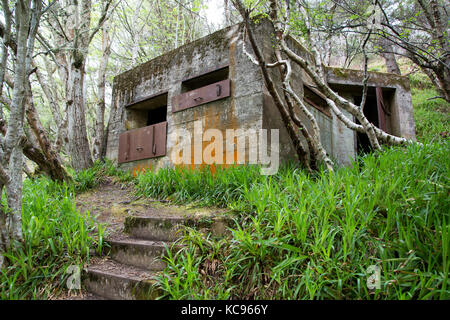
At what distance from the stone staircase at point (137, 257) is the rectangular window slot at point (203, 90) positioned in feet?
8.68

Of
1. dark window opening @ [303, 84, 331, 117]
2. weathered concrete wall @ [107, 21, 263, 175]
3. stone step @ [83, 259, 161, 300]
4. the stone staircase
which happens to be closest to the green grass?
dark window opening @ [303, 84, 331, 117]

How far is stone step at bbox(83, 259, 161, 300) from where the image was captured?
213 centimetres

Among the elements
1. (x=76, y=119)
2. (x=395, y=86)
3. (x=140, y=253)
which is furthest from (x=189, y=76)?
(x=395, y=86)

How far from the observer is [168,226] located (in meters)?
2.97

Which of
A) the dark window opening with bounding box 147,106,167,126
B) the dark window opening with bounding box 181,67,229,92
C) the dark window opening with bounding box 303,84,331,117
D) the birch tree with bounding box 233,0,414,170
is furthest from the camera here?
the dark window opening with bounding box 147,106,167,126

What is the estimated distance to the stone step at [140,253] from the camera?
8.30 ft

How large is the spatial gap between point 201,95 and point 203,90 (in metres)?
0.10

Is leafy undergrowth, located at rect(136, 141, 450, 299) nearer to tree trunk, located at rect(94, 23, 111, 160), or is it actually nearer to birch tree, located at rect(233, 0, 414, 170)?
birch tree, located at rect(233, 0, 414, 170)

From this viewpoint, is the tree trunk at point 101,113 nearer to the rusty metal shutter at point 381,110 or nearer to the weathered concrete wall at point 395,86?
the weathered concrete wall at point 395,86

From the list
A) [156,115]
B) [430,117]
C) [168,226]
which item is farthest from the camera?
[430,117]

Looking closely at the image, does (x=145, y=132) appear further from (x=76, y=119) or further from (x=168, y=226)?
(x=168, y=226)

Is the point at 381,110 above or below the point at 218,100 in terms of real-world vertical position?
above

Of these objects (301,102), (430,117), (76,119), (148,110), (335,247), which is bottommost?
(335,247)

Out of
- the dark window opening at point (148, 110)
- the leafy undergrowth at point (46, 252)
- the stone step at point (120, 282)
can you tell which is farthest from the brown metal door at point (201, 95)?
the stone step at point (120, 282)
